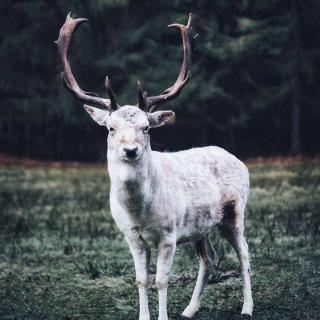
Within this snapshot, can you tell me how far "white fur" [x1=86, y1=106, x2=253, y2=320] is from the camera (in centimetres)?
543

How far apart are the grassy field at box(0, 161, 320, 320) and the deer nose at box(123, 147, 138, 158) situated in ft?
5.63

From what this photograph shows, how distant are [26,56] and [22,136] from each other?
11.9ft

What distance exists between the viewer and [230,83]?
2673 cm

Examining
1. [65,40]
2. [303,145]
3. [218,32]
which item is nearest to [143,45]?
[218,32]

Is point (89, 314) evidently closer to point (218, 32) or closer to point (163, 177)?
point (163, 177)

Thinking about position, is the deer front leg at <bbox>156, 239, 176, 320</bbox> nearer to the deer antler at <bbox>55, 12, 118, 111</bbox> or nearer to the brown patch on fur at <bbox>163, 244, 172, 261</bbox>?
the brown patch on fur at <bbox>163, 244, 172, 261</bbox>

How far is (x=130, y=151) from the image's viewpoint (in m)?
5.18

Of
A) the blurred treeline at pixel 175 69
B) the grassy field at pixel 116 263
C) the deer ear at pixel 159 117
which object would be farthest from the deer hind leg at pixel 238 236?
the blurred treeline at pixel 175 69

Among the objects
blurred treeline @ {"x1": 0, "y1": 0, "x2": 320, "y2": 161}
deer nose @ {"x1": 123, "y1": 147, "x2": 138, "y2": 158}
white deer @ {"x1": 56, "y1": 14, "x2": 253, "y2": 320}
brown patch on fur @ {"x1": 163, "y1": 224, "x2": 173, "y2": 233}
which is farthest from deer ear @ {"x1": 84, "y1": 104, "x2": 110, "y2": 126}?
blurred treeline @ {"x1": 0, "y1": 0, "x2": 320, "y2": 161}

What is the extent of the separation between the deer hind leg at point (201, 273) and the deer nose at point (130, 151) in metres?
1.57

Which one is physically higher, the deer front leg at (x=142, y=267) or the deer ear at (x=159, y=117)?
the deer ear at (x=159, y=117)

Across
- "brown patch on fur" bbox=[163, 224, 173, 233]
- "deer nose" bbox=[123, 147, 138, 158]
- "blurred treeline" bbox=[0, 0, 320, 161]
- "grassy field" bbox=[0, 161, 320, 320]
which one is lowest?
"grassy field" bbox=[0, 161, 320, 320]

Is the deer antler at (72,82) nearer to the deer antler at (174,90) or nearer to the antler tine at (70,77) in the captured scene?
the antler tine at (70,77)

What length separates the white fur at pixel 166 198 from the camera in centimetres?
543
